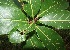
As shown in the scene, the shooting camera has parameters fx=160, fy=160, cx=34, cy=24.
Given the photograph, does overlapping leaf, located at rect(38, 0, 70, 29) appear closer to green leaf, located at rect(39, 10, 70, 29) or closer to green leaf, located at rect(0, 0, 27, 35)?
green leaf, located at rect(39, 10, 70, 29)

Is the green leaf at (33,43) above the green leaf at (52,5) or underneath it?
underneath

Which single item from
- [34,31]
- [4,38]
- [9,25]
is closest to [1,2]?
[9,25]

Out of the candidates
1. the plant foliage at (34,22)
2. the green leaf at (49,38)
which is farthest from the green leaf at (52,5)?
the green leaf at (49,38)

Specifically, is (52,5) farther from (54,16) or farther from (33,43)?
(33,43)

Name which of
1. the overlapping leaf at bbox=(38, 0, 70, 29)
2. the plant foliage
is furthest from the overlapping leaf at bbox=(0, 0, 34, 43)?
the overlapping leaf at bbox=(38, 0, 70, 29)

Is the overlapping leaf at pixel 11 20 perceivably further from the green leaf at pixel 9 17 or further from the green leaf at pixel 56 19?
the green leaf at pixel 56 19

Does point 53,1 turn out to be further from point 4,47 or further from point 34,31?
point 4,47
